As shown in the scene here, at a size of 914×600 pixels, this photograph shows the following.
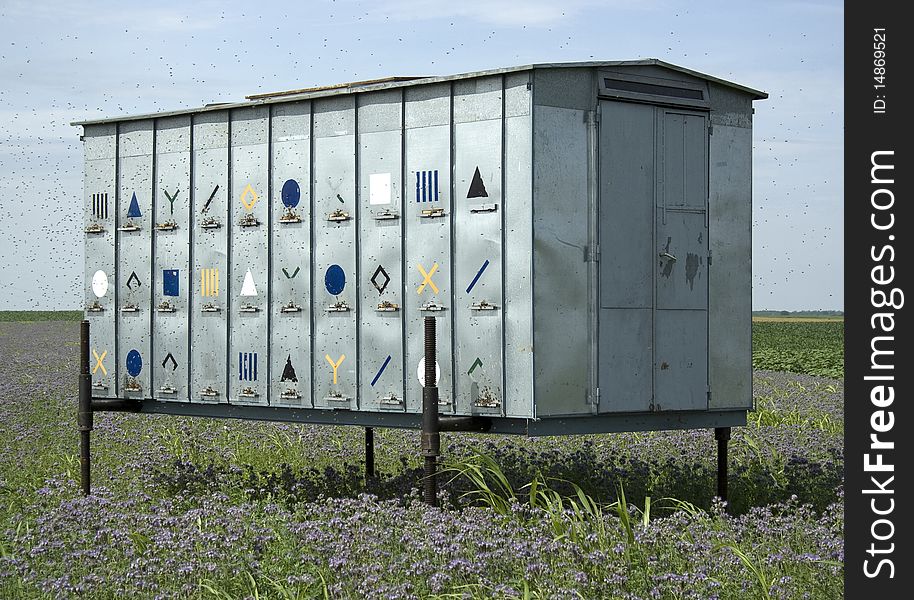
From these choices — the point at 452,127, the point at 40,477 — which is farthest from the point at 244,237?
the point at 40,477

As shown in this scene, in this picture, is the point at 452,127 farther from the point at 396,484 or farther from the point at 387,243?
the point at 396,484

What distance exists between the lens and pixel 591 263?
989 centimetres

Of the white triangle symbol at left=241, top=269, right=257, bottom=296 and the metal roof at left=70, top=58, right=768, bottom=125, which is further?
the white triangle symbol at left=241, top=269, right=257, bottom=296

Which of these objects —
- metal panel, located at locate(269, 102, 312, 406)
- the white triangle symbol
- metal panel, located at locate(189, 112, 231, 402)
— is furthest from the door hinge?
metal panel, located at locate(189, 112, 231, 402)

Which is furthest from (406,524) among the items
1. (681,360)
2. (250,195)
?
(250,195)

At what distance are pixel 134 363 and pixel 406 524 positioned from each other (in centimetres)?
522

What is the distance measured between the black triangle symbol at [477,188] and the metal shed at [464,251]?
2 centimetres

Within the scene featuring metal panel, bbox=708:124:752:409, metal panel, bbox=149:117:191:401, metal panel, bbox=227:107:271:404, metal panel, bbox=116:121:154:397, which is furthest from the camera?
metal panel, bbox=116:121:154:397

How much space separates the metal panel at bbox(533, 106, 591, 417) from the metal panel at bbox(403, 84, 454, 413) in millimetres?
894

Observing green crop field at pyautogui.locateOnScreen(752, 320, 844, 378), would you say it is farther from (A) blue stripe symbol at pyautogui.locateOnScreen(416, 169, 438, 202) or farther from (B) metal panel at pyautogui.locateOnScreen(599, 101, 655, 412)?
(A) blue stripe symbol at pyautogui.locateOnScreen(416, 169, 438, 202)

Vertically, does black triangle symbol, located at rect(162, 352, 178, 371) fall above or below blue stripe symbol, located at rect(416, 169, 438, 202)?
below

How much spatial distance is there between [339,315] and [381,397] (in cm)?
91

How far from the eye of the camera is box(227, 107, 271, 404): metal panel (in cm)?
1159

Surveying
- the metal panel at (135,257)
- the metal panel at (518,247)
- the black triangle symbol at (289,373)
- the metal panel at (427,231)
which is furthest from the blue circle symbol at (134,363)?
the metal panel at (518,247)
